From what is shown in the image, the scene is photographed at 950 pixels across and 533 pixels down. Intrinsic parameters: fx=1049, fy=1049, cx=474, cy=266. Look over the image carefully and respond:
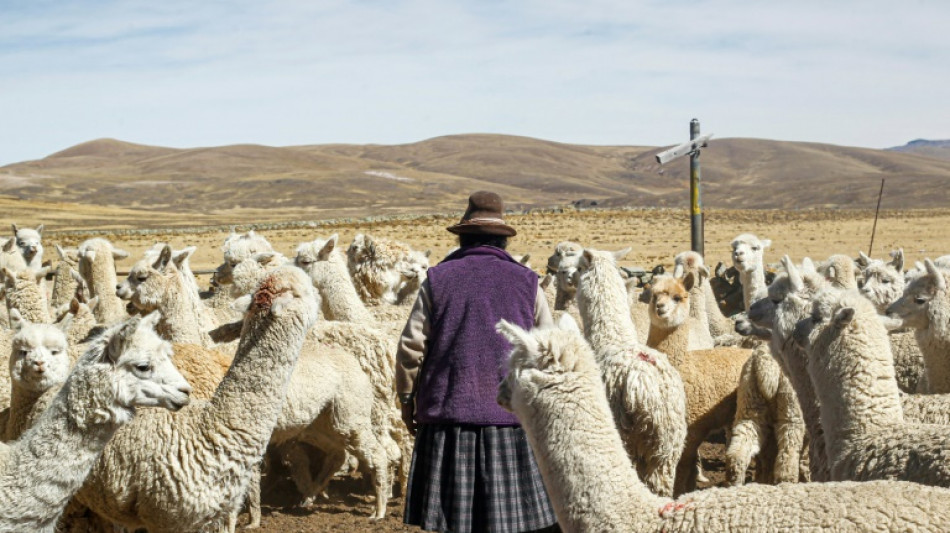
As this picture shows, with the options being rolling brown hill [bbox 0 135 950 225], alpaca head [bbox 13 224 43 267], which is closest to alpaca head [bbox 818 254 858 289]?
alpaca head [bbox 13 224 43 267]

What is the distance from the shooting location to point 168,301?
834cm

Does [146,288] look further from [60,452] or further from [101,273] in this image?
[60,452]

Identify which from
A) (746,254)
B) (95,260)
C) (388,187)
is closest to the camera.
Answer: (95,260)

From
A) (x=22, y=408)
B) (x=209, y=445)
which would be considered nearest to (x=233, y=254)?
(x=22, y=408)

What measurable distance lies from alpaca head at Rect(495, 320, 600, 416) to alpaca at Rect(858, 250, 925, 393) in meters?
4.71

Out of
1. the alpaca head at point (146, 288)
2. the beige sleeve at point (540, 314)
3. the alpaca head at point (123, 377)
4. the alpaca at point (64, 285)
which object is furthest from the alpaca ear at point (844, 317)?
the alpaca at point (64, 285)

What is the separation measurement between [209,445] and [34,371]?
1378mm

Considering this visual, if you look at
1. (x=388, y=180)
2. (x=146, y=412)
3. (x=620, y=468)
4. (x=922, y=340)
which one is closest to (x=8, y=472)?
(x=146, y=412)

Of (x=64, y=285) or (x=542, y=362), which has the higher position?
(x=542, y=362)

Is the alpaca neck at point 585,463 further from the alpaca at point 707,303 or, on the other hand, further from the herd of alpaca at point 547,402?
the alpaca at point 707,303

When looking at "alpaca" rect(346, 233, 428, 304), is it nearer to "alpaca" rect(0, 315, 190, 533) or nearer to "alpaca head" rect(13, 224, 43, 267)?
"alpaca head" rect(13, 224, 43, 267)

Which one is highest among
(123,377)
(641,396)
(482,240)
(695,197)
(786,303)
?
(695,197)

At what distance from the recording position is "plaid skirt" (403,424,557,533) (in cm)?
429

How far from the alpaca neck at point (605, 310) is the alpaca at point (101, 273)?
5507mm
